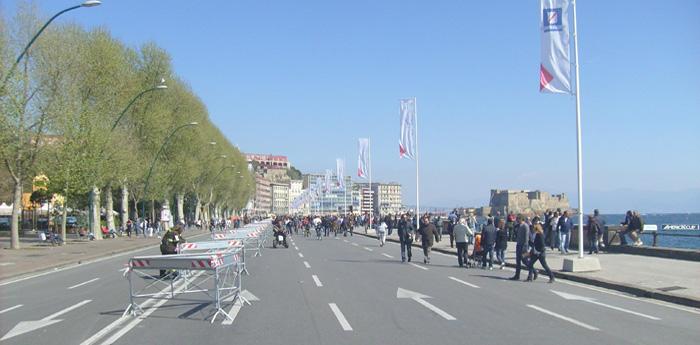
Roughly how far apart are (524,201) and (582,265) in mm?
139925

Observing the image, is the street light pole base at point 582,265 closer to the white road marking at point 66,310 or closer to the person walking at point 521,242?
the person walking at point 521,242

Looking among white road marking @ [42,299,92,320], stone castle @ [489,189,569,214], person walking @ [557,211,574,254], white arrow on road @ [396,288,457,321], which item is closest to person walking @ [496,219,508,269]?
person walking @ [557,211,574,254]

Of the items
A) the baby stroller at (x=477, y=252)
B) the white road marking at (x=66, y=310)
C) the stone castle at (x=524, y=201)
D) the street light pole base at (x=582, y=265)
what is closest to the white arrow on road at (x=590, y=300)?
the street light pole base at (x=582, y=265)

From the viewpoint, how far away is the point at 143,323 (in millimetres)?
11633

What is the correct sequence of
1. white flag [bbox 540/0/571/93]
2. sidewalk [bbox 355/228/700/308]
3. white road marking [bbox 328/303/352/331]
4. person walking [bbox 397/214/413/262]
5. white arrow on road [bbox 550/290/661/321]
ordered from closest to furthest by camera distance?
white road marking [bbox 328/303/352/331]
white arrow on road [bbox 550/290/661/321]
sidewalk [bbox 355/228/700/308]
white flag [bbox 540/0/571/93]
person walking [bbox 397/214/413/262]

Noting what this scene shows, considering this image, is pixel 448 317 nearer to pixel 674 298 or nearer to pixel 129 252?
pixel 674 298

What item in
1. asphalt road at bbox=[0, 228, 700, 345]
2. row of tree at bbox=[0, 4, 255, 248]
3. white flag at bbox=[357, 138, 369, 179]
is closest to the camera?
asphalt road at bbox=[0, 228, 700, 345]

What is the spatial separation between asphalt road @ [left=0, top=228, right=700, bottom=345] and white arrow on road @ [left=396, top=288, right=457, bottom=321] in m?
0.02

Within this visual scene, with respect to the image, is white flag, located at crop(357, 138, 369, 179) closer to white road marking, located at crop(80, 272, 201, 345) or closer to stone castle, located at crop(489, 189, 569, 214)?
white road marking, located at crop(80, 272, 201, 345)

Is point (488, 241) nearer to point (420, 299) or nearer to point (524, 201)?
point (420, 299)

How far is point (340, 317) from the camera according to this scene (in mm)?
12211

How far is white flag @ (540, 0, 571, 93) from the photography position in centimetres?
2211

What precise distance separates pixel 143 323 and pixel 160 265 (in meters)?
1.40

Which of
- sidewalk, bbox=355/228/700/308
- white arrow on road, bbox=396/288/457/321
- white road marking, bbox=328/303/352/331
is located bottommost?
sidewalk, bbox=355/228/700/308
